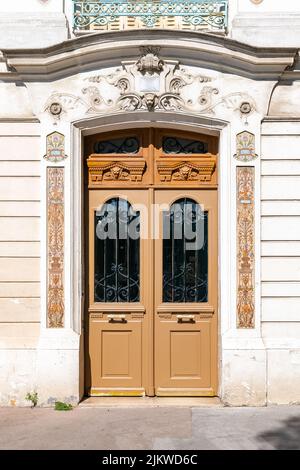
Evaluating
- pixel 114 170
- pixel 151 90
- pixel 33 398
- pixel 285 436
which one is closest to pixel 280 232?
pixel 114 170

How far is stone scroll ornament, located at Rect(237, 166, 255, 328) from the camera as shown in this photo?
7805 mm

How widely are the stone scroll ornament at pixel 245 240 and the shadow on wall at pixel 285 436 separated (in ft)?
4.52

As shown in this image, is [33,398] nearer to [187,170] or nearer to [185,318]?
[185,318]

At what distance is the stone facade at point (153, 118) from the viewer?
25.6 ft

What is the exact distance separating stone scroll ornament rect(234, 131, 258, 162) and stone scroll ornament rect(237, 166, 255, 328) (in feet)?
0.39

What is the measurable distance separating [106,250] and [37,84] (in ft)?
7.03

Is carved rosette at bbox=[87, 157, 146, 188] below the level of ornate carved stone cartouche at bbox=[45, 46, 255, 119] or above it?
below

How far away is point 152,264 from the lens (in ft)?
26.5

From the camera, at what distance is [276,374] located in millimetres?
7703

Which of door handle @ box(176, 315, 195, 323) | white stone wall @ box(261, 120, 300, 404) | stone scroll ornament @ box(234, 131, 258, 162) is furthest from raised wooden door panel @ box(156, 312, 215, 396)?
stone scroll ornament @ box(234, 131, 258, 162)

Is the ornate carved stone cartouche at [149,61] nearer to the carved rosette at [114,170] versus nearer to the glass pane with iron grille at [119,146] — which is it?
the glass pane with iron grille at [119,146]

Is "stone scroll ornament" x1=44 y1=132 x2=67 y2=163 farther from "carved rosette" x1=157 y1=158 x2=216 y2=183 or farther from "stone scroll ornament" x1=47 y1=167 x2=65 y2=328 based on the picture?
"carved rosette" x1=157 y1=158 x2=216 y2=183
